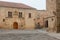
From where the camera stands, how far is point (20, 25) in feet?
80.5

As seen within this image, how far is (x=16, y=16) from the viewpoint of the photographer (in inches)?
967

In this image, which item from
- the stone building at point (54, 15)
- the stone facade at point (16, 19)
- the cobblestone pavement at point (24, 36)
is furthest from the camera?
the stone facade at point (16, 19)

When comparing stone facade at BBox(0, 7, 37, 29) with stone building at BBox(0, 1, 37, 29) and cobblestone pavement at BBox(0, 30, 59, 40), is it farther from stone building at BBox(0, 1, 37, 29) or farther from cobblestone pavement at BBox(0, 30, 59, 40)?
cobblestone pavement at BBox(0, 30, 59, 40)

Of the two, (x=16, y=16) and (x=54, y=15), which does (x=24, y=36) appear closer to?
(x=54, y=15)

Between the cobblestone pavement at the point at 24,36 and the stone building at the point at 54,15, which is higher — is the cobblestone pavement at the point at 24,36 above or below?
below

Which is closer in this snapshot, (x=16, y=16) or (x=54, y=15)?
(x=54, y=15)

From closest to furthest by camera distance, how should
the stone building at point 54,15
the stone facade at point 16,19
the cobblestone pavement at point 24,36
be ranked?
the cobblestone pavement at point 24,36
the stone building at point 54,15
the stone facade at point 16,19

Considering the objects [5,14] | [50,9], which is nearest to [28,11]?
[5,14]

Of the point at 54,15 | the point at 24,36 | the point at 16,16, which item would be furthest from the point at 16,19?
the point at 24,36

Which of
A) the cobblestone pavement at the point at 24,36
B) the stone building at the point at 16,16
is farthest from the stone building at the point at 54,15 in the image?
the stone building at the point at 16,16

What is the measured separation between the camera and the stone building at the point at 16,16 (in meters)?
23.6

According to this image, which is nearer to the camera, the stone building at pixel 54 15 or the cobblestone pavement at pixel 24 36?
the cobblestone pavement at pixel 24 36

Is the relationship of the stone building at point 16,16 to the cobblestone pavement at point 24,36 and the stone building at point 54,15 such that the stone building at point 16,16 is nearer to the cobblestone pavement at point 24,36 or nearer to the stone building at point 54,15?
the stone building at point 54,15

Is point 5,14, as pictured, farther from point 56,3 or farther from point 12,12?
point 56,3
